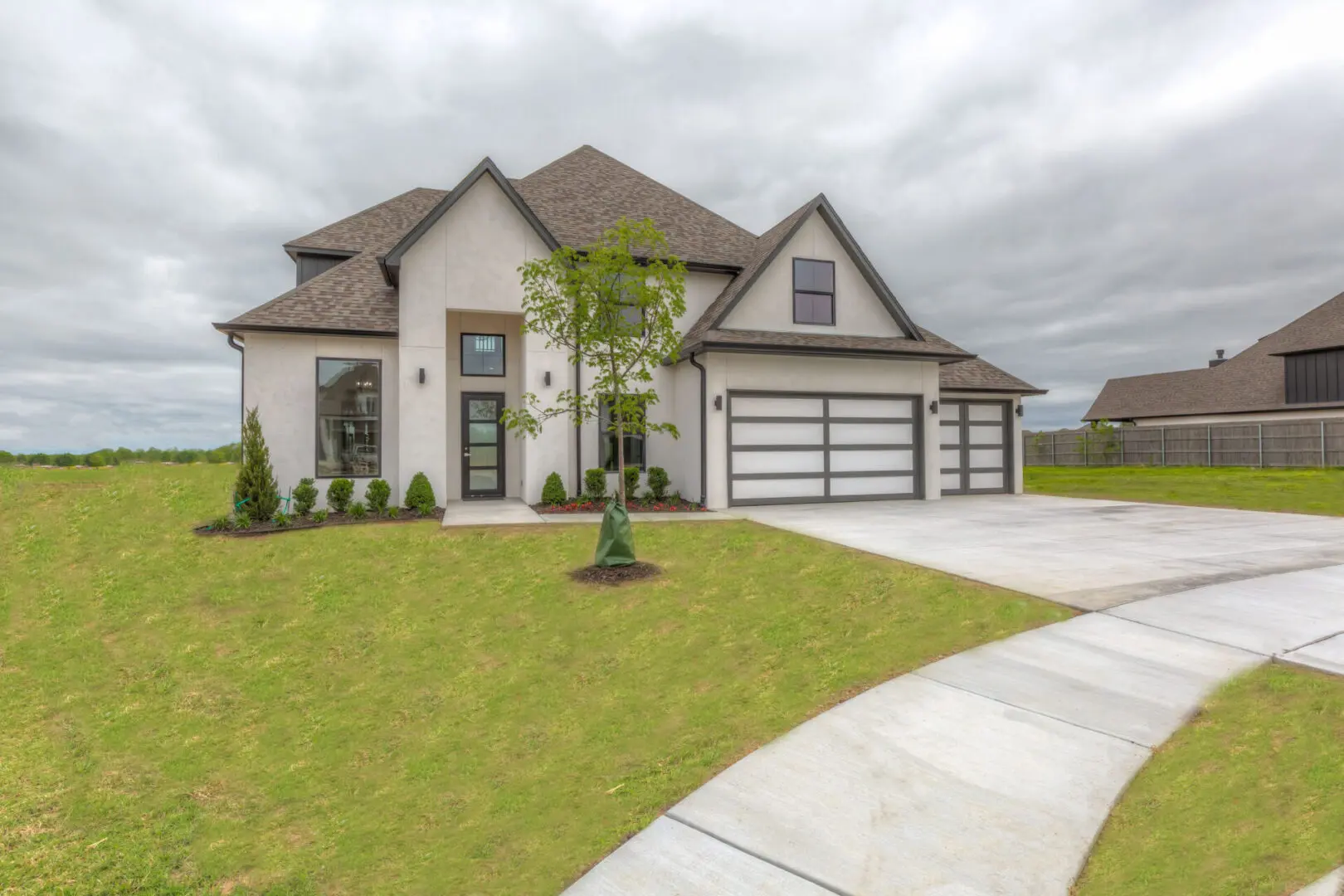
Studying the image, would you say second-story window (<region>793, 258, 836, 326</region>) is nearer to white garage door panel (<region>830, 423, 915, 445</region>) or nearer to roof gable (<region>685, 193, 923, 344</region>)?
roof gable (<region>685, 193, 923, 344</region>)

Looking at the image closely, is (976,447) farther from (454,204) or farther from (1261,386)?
(1261,386)

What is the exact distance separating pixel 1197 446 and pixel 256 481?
3731 centimetres

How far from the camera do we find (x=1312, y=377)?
99.1ft

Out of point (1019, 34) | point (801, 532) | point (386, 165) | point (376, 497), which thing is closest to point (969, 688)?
point (801, 532)

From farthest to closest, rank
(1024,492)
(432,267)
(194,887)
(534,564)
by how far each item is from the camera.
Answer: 1. (1024,492)
2. (432,267)
3. (534,564)
4. (194,887)

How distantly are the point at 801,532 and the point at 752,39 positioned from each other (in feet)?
36.6

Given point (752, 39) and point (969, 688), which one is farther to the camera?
point (752, 39)

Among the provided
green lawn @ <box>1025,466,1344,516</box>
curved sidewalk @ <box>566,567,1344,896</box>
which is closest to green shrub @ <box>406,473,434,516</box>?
curved sidewalk @ <box>566,567,1344,896</box>

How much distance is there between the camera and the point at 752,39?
14.3m

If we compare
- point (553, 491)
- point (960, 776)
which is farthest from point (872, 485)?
point (960, 776)

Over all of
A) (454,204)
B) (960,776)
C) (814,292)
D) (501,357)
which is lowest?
(960,776)

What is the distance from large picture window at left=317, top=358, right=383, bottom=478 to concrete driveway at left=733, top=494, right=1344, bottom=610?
853 cm

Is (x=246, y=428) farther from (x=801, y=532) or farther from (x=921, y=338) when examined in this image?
(x=921, y=338)

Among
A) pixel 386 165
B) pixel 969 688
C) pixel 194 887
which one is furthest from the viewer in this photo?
pixel 386 165
